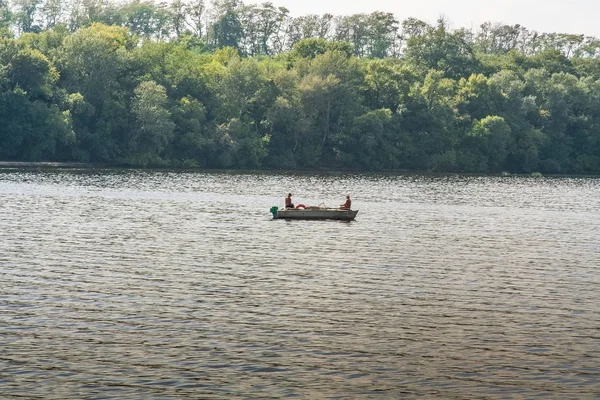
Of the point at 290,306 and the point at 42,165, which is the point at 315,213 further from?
the point at 42,165

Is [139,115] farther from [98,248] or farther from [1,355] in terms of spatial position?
[1,355]

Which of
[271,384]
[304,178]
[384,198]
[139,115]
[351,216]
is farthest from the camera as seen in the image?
[139,115]

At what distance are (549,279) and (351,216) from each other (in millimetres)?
35216

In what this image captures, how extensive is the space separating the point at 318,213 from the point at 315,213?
0.31 meters

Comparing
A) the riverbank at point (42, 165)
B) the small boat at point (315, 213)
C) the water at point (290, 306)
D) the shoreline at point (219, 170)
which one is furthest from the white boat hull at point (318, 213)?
the riverbank at point (42, 165)

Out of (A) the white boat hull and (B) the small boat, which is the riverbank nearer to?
(B) the small boat

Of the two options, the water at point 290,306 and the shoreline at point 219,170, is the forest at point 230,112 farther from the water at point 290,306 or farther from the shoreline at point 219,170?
the water at point 290,306

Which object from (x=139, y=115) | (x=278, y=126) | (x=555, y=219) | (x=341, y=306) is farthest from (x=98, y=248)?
(x=278, y=126)

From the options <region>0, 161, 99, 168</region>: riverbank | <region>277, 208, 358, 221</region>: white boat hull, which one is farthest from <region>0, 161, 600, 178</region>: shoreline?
<region>277, 208, 358, 221</region>: white boat hull

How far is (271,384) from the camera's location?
28.3 m

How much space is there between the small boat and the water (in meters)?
1.58

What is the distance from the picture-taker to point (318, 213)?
272ft

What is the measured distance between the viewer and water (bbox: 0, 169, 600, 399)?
94.9ft

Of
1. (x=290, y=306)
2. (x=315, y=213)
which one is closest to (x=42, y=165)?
(x=315, y=213)
